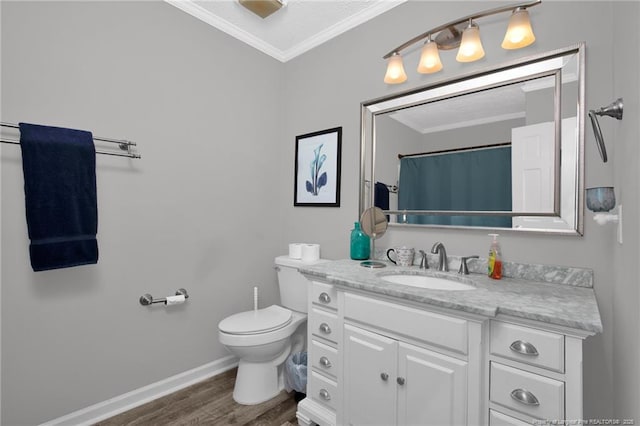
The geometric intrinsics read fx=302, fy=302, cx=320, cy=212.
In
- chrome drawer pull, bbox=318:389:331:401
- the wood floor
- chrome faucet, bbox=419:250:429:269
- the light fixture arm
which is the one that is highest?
the light fixture arm

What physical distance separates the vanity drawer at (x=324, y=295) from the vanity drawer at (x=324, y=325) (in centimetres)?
4

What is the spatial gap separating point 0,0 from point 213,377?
242cm

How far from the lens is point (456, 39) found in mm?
1649

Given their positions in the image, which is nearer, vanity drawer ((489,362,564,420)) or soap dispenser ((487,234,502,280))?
vanity drawer ((489,362,564,420))

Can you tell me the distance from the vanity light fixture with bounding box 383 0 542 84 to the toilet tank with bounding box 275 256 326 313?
4.51ft

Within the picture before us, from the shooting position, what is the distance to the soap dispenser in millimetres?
1449

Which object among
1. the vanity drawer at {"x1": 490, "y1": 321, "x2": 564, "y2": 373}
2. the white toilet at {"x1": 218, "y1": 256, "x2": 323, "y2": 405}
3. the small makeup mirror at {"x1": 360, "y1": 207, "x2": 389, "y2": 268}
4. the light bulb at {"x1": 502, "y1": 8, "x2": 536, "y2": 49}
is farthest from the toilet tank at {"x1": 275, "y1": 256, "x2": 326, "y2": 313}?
the light bulb at {"x1": 502, "y1": 8, "x2": 536, "y2": 49}

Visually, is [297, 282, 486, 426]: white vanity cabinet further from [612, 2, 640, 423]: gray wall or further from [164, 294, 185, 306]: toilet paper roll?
[164, 294, 185, 306]: toilet paper roll

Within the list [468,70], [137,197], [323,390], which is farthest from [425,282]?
[137,197]

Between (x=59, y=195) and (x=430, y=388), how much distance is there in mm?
1925

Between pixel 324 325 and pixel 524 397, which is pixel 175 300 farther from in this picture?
pixel 524 397

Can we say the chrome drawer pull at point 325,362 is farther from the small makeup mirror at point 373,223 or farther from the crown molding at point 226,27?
the crown molding at point 226,27

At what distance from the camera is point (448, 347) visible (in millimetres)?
1129

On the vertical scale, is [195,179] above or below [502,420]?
above
